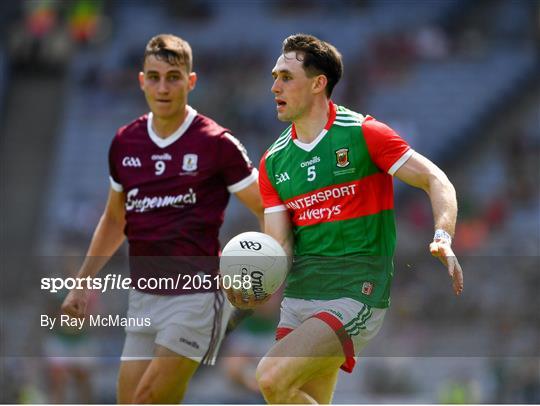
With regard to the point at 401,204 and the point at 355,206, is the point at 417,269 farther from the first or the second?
the point at 355,206

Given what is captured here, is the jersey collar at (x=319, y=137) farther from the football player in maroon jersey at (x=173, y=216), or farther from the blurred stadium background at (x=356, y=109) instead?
the blurred stadium background at (x=356, y=109)

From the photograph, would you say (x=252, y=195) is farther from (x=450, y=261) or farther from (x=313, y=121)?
(x=450, y=261)

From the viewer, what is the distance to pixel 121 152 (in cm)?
703

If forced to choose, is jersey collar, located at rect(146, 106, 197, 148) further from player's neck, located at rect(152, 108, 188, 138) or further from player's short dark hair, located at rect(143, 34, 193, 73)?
player's short dark hair, located at rect(143, 34, 193, 73)

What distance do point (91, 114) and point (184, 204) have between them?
50.2ft

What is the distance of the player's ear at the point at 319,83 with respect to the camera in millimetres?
6164

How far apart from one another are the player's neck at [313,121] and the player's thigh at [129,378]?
1.66 metres

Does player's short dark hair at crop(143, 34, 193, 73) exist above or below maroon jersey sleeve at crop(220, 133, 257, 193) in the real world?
above

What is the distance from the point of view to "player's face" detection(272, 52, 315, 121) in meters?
6.13

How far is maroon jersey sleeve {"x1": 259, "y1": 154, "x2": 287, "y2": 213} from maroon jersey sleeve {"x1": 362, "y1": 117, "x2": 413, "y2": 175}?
0.59 meters

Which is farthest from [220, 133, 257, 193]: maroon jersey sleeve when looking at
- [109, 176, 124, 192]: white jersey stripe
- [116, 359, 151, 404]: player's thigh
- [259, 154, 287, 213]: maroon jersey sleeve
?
[116, 359, 151, 404]: player's thigh

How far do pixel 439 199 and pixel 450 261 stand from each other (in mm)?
493

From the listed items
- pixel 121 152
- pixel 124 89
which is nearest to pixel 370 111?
pixel 124 89

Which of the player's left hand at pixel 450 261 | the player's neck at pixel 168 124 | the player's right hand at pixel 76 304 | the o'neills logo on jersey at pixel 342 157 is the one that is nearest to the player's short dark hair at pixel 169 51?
the player's neck at pixel 168 124
